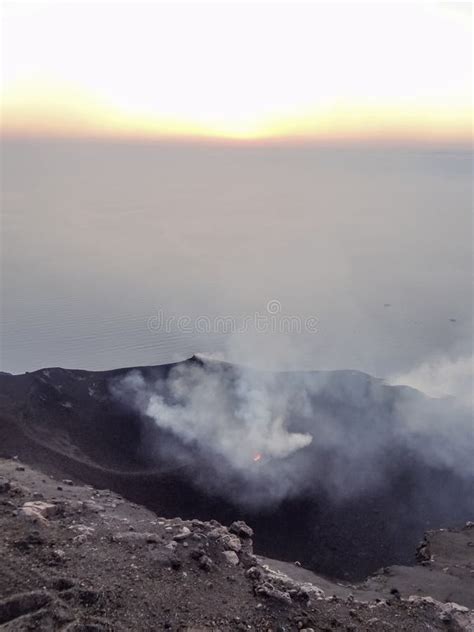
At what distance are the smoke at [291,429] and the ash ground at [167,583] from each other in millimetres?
5548

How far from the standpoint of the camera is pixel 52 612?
10.7 metres

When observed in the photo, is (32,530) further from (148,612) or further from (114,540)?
(148,612)

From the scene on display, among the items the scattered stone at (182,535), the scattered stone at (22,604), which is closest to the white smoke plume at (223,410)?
the scattered stone at (182,535)

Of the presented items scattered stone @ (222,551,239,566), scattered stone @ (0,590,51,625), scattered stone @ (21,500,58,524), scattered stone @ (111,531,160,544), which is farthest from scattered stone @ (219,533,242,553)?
scattered stone @ (0,590,51,625)

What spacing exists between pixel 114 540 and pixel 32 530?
2101mm

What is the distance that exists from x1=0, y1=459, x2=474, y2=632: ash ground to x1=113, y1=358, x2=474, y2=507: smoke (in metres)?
5.55

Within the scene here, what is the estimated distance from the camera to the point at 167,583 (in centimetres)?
1259

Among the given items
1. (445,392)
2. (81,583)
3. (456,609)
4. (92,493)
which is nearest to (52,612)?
(81,583)

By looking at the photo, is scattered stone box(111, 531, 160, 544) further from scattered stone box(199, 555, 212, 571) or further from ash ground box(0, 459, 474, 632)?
scattered stone box(199, 555, 212, 571)

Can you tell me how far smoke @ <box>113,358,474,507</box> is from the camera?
2281 centimetres

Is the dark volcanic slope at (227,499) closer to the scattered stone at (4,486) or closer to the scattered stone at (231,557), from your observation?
the scattered stone at (4,486)

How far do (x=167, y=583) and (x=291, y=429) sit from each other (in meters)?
13.8

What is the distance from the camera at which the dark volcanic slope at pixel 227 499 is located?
19750 millimetres

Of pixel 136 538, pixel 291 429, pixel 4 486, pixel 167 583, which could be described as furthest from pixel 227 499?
pixel 167 583
